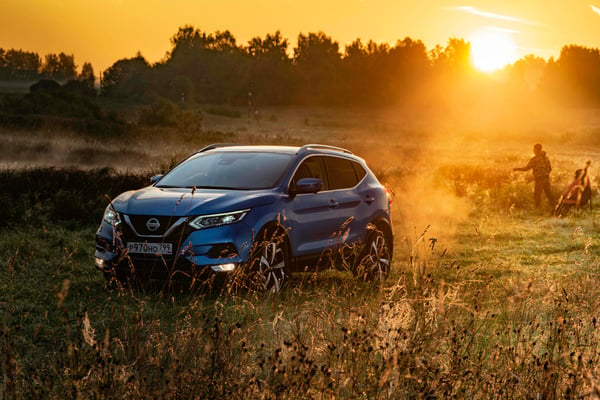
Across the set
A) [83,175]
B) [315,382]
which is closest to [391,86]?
Answer: [83,175]

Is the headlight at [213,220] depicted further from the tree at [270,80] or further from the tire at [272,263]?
the tree at [270,80]

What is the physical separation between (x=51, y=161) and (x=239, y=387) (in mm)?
30054

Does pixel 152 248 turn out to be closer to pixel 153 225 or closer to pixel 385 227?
pixel 153 225

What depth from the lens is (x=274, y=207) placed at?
29.9ft

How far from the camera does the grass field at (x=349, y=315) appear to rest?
4.65 meters

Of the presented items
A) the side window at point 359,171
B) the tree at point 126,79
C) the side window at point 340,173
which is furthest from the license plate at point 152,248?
the tree at point 126,79

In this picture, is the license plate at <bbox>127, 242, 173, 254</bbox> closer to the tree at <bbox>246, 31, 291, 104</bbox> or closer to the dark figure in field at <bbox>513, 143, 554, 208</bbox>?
the dark figure in field at <bbox>513, 143, 554, 208</bbox>

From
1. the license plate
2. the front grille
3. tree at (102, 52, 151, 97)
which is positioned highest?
tree at (102, 52, 151, 97)

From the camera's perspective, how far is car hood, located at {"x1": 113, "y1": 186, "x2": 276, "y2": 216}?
340 inches

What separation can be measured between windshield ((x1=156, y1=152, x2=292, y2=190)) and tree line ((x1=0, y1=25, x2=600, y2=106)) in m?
126

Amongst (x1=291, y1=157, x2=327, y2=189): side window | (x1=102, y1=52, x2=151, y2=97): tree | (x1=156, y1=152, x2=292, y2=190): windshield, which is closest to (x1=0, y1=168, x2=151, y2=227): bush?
(x1=156, y1=152, x2=292, y2=190): windshield

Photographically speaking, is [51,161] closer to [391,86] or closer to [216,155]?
[216,155]

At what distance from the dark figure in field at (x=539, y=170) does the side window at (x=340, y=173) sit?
1114 cm

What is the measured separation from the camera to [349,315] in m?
5.09
